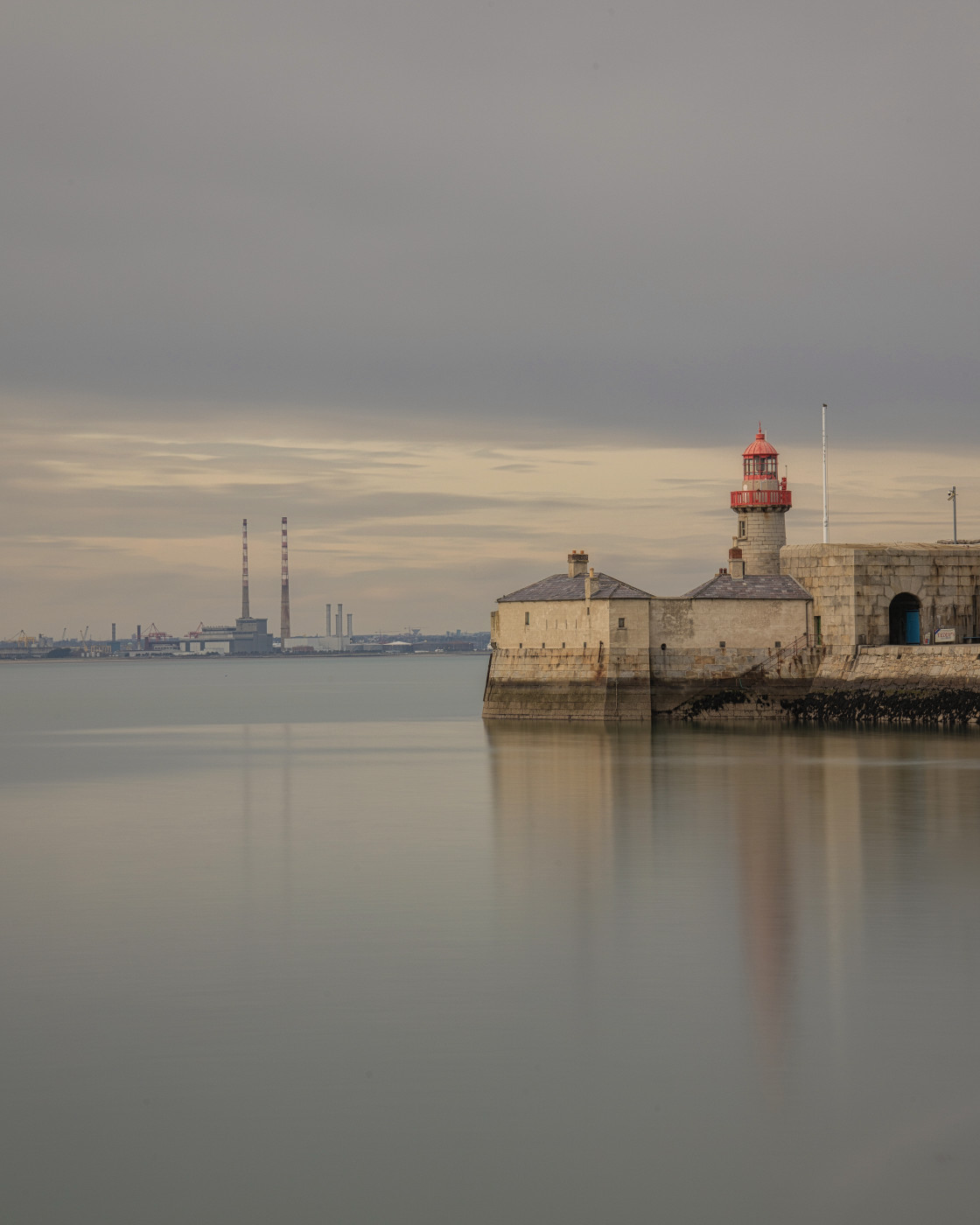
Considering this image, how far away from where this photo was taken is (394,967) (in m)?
12.0

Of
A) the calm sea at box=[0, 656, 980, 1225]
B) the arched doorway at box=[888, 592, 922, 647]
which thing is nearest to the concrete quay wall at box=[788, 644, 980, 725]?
the arched doorway at box=[888, 592, 922, 647]

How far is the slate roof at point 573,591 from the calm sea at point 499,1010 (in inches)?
530

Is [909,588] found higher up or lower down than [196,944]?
higher up

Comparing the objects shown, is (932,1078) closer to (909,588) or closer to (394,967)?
(394,967)

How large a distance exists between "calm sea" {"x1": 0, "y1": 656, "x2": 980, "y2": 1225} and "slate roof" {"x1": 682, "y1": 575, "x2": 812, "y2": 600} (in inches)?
555

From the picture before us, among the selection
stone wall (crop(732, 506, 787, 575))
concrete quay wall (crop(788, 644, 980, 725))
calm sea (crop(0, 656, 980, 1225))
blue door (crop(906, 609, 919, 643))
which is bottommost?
calm sea (crop(0, 656, 980, 1225))

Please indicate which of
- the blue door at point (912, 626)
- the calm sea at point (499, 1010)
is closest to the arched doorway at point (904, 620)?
the blue door at point (912, 626)

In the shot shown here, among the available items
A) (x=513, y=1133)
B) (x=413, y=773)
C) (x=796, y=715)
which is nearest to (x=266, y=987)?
Answer: (x=513, y=1133)

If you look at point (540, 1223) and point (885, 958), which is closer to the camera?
point (540, 1223)

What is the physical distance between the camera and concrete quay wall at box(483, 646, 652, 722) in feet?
124

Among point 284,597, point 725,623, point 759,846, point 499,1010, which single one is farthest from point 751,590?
point 284,597

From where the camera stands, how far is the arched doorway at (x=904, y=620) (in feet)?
126

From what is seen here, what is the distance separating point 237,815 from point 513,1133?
51.3 ft

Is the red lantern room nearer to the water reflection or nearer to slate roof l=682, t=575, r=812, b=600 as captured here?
slate roof l=682, t=575, r=812, b=600
